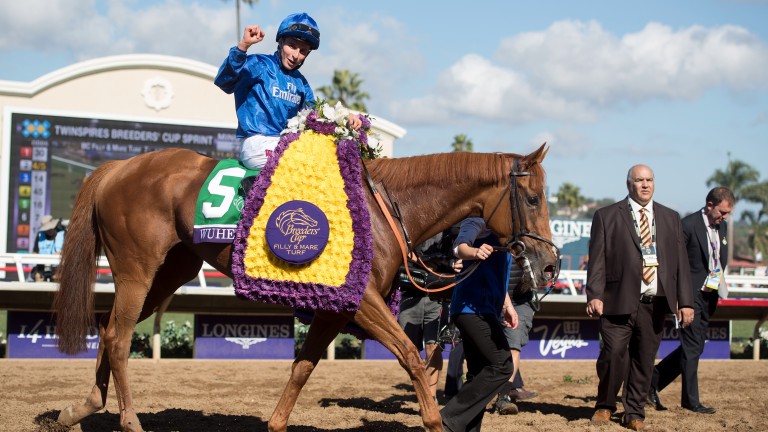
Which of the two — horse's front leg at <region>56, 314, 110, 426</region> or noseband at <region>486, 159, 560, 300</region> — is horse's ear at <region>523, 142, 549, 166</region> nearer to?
noseband at <region>486, 159, 560, 300</region>

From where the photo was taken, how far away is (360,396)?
803 cm

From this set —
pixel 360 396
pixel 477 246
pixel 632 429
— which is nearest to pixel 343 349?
pixel 360 396

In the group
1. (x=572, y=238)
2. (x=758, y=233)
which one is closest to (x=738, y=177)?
(x=758, y=233)

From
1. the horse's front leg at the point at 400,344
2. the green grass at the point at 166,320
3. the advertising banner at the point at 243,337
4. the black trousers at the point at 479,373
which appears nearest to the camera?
the horse's front leg at the point at 400,344

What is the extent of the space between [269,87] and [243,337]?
245 inches

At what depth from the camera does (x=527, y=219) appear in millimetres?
4719

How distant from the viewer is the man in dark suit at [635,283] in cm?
632

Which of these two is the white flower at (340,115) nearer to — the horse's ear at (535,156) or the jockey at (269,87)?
the jockey at (269,87)

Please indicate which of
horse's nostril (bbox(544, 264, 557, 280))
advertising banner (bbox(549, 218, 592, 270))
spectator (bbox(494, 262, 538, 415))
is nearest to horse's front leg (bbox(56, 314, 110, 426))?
horse's nostril (bbox(544, 264, 557, 280))

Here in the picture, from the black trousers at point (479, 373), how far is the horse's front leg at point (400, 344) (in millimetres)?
482

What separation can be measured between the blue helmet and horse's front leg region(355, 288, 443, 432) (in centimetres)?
168

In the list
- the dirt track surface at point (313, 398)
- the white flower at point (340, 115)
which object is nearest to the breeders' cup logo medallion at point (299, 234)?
the white flower at point (340, 115)

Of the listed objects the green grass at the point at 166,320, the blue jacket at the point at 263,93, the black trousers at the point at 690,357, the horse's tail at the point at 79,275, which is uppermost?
the blue jacket at the point at 263,93

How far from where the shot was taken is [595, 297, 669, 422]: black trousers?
6.40 metres
